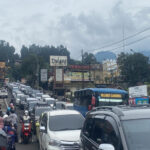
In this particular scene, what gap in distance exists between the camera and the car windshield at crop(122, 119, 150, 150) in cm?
502

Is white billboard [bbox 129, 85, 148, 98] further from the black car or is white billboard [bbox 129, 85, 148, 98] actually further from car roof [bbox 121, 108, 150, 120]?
car roof [bbox 121, 108, 150, 120]

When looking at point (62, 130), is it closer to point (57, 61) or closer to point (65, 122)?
point (65, 122)

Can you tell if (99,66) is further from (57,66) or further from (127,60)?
(127,60)

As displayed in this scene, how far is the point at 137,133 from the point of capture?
5.23 metres

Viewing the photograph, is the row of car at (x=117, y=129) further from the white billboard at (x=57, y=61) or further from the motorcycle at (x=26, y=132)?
the white billboard at (x=57, y=61)

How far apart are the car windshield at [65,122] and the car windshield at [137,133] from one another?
21.8ft

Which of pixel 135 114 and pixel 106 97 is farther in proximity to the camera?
pixel 106 97

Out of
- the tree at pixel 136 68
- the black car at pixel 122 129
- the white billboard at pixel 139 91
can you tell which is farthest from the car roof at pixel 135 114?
the tree at pixel 136 68

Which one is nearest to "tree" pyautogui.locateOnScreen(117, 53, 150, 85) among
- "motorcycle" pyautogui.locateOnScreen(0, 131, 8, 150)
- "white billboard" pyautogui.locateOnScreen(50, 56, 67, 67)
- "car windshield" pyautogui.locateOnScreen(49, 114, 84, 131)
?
"white billboard" pyautogui.locateOnScreen(50, 56, 67, 67)

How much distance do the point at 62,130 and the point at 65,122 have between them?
2.03 ft

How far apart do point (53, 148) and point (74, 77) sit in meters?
73.2

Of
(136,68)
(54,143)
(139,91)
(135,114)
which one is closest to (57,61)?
(136,68)

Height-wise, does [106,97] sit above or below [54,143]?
above

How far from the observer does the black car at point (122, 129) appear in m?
5.03
